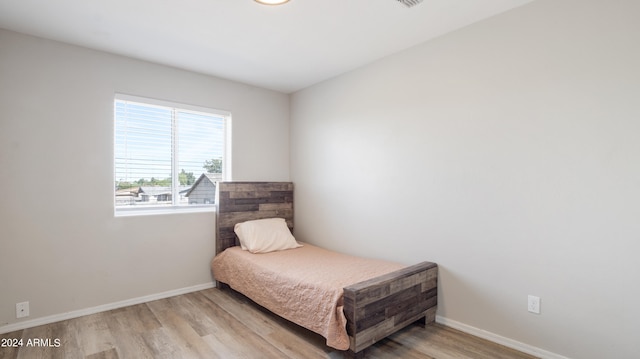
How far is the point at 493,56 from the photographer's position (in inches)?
96.0

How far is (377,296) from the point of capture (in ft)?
7.38

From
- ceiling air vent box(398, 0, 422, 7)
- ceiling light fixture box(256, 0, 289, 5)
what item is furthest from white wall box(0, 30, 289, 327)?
ceiling air vent box(398, 0, 422, 7)

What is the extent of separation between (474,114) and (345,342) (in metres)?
1.97

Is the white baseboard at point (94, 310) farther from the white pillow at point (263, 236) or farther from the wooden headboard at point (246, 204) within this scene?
the white pillow at point (263, 236)

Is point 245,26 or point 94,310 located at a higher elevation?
point 245,26

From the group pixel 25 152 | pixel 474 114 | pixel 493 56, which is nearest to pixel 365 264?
pixel 474 114

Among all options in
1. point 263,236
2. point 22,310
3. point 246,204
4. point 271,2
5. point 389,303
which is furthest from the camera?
point 246,204

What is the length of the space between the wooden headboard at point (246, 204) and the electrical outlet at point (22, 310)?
5.39 feet

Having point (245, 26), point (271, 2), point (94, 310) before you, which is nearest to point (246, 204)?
point (94, 310)

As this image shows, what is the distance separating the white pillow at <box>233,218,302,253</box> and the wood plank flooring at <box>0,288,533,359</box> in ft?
2.31

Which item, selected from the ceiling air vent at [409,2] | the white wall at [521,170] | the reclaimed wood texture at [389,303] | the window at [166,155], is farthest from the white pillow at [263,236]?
the ceiling air vent at [409,2]

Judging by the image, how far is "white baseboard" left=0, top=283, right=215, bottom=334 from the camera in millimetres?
2614

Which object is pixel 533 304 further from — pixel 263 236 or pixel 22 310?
pixel 22 310

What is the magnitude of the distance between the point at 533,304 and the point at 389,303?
988 millimetres
